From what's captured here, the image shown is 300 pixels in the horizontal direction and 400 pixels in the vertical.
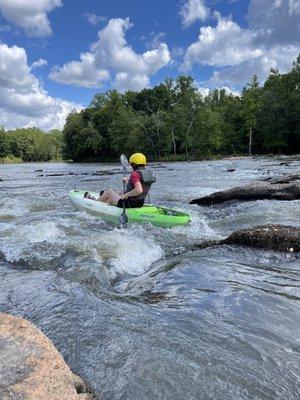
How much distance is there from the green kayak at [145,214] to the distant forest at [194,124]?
147 feet

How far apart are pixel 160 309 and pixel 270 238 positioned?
2.81 metres

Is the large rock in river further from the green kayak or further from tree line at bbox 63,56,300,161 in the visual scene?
tree line at bbox 63,56,300,161

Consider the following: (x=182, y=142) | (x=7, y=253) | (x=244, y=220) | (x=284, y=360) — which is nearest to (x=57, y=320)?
(x=284, y=360)

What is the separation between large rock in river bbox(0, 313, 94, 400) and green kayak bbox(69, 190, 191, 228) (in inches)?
244

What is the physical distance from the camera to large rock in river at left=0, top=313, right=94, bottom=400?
7.81ft

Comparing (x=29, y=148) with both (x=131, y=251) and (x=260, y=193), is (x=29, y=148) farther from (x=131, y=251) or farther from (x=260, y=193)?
(x=131, y=251)

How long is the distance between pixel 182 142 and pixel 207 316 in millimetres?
54479

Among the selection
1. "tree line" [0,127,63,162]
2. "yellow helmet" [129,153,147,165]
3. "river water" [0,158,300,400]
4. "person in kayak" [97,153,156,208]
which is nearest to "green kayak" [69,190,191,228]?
"person in kayak" [97,153,156,208]

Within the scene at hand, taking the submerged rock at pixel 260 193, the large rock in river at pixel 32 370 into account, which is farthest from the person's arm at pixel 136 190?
the large rock in river at pixel 32 370

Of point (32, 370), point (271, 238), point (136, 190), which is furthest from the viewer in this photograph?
point (136, 190)

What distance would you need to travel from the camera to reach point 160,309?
433cm

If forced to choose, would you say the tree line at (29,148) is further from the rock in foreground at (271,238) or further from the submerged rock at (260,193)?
the rock in foreground at (271,238)

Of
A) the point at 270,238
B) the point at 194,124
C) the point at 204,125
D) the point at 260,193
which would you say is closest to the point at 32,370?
the point at 270,238

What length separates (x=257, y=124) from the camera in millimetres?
60344
